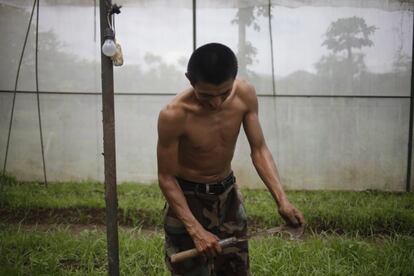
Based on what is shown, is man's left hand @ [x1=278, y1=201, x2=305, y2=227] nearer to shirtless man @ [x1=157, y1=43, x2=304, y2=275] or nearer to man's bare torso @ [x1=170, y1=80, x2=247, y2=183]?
shirtless man @ [x1=157, y1=43, x2=304, y2=275]

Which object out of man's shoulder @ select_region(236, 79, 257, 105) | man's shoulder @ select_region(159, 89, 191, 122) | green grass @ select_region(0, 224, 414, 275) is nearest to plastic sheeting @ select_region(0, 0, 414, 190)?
green grass @ select_region(0, 224, 414, 275)

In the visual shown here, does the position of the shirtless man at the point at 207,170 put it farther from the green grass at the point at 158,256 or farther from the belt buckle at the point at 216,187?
the green grass at the point at 158,256

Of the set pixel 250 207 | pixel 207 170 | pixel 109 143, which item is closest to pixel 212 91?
pixel 207 170

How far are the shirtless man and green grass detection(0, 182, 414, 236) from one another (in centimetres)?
218

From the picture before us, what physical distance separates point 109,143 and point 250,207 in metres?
2.92

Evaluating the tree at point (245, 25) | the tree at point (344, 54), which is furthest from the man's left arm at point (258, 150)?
the tree at point (344, 54)

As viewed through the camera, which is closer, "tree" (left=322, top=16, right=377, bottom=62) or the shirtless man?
the shirtless man

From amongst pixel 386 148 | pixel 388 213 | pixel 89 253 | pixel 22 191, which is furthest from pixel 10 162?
pixel 386 148

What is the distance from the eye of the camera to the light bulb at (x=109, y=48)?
80.0 inches

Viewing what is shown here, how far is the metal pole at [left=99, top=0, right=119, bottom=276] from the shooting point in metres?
2.15

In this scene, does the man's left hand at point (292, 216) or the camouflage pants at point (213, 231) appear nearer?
the man's left hand at point (292, 216)

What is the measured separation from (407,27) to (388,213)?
9.56 ft

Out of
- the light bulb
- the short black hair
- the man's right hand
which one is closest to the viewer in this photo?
the short black hair

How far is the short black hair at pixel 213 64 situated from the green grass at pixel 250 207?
2.93 metres
